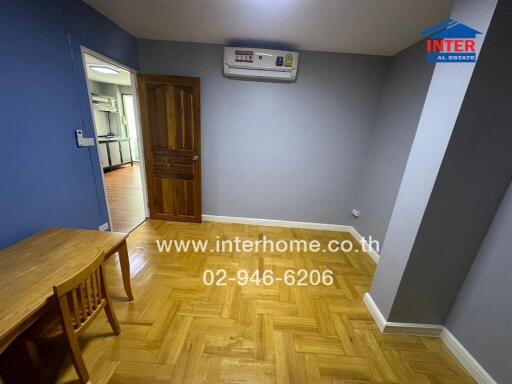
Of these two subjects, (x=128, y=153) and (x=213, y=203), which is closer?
(x=213, y=203)

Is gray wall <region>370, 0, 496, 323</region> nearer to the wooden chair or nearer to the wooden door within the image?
the wooden chair

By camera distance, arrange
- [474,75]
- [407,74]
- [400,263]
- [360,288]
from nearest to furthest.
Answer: [474,75] → [400,263] → [360,288] → [407,74]

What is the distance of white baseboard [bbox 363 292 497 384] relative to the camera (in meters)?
1.29

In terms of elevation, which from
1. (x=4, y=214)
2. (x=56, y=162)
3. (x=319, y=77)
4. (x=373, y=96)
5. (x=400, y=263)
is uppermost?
(x=319, y=77)

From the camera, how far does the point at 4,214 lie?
52.3 inches

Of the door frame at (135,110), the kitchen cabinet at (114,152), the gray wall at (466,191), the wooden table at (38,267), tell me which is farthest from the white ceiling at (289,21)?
the kitchen cabinet at (114,152)

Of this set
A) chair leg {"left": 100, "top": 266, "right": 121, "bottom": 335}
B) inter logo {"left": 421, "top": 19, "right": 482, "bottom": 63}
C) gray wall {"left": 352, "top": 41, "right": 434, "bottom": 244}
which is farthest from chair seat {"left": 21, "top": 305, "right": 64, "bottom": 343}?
gray wall {"left": 352, "top": 41, "right": 434, "bottom": 244}

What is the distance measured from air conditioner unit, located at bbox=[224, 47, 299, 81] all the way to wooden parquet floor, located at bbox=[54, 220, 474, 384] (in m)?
2.40

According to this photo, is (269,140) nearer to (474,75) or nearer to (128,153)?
(474,75)

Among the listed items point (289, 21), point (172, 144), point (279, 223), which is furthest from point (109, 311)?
point (289, 21)

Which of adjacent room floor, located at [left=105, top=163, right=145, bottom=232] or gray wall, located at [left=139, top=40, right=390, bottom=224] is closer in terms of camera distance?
gray wall, located at [left=139, top=40, right=390, bottom=224]

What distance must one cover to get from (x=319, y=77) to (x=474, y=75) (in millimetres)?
1843

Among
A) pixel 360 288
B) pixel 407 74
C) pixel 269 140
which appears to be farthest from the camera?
pixel 269 140

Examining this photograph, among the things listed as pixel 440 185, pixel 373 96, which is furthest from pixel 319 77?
pixel 440 185
